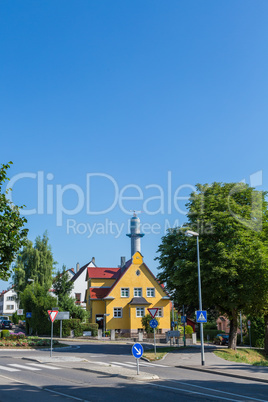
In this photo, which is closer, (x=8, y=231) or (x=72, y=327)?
(x=8, y=231)

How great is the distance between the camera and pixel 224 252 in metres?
27.4

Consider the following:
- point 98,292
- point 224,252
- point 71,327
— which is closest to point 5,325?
point 98,292

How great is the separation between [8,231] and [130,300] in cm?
4117

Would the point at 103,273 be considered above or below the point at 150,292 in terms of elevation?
above

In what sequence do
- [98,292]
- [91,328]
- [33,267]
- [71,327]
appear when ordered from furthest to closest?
[33,267]
[98,292]
[91,328]
[71,327]

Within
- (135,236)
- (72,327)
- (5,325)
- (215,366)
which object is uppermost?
(135,236)

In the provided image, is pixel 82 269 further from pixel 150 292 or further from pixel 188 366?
pixel 188 366

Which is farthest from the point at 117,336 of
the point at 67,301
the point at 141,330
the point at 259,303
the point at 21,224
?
the point at 21,224

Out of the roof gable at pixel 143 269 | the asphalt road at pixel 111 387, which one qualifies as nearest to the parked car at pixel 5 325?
the roof gable at pixel 143 269

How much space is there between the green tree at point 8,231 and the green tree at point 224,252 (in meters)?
14.8

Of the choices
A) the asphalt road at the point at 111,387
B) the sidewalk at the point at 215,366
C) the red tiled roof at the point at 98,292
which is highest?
the red tiled roof at the point at 98,292

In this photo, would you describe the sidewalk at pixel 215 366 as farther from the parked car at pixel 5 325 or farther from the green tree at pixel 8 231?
the parked car at pixel 5 325

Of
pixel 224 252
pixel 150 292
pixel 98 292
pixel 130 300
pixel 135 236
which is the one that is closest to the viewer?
pixel 224 252

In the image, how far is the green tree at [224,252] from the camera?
2770 cm
